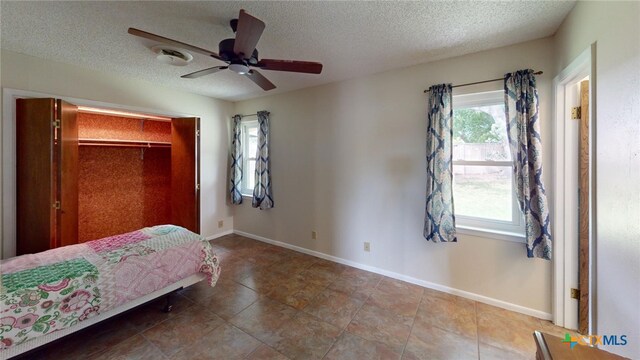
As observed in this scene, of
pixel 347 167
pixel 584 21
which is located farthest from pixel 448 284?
pixel 584 21

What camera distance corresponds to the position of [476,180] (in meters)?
2.38

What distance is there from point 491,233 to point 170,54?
3665mm

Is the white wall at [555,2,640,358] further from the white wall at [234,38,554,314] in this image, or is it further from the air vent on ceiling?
the air vent on ceiling

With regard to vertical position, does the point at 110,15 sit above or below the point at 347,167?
above

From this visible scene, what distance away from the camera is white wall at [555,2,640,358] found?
1.01 meters

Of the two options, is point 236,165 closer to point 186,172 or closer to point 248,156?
point 248,156

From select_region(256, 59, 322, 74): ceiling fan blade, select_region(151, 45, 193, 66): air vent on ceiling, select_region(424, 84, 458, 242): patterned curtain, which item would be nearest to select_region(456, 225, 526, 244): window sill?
select_region(424, 84, 458, 242): patterned curtain

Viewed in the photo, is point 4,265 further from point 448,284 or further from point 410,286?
point 448,284

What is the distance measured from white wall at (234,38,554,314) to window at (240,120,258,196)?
0.57 m

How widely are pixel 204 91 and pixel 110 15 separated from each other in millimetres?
1973

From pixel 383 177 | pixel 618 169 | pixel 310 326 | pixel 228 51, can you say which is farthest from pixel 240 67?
pixel 618 169

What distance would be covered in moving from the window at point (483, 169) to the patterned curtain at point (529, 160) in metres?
0.18

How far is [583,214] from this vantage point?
182 centimetres

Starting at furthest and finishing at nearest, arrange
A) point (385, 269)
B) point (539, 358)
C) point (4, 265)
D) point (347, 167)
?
1. point (347, 167)
2. point (385, 269)
3. point (4, 265)
4. point (539, 358)
